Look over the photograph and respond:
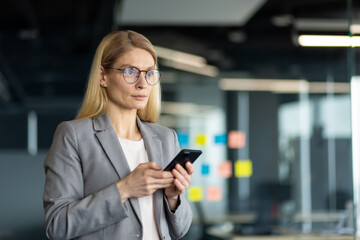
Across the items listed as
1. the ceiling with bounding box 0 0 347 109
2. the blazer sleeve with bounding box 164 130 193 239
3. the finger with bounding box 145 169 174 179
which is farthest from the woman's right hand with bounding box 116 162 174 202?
the ceiling with bounding box 0 0 347 109

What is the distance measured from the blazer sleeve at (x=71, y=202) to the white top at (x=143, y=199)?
0.31 ft

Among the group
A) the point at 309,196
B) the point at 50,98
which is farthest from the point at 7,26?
the point at 309,196

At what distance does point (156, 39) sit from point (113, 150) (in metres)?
5.71

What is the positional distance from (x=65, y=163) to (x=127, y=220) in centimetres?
24

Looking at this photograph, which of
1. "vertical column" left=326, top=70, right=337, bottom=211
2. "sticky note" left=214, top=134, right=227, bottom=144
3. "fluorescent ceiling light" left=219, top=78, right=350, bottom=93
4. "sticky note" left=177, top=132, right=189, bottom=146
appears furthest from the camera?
"vertical column" left=326, top=70, right=337, bottom=211

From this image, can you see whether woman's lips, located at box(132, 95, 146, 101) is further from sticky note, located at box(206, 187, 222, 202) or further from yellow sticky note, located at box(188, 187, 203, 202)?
sticky note, located at box(206, 187, 222, 202)

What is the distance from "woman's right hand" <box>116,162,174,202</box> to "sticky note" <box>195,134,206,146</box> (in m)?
5.79

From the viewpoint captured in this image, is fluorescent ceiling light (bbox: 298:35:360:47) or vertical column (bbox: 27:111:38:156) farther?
fluorescent ceiling light (bbox: 298:35:360:47)

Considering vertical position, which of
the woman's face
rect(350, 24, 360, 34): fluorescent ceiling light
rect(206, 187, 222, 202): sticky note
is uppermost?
rect(350, 24, 360, 34): fluorescent ceiling light

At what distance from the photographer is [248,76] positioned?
8.27 meters

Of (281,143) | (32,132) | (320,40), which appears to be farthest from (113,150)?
(320,40)

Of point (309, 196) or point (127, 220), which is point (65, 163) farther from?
point (309, 196)

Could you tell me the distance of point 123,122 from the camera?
1935mm

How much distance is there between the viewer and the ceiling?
7363mm
